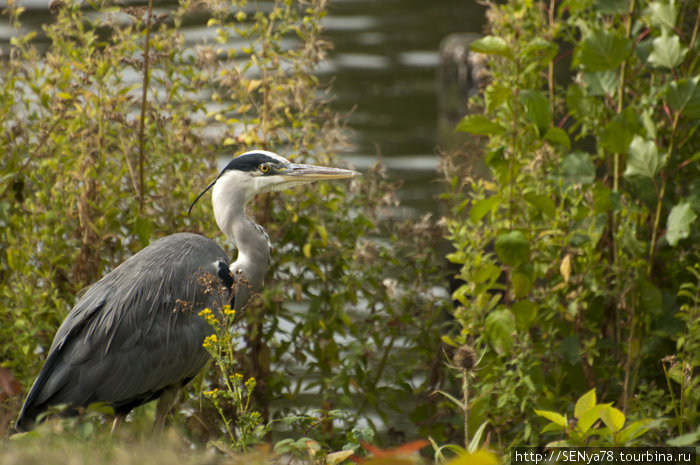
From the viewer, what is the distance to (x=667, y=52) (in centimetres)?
390

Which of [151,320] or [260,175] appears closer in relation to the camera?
[151,320]

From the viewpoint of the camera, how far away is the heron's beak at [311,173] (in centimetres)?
426

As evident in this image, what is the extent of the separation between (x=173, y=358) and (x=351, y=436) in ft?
3.77

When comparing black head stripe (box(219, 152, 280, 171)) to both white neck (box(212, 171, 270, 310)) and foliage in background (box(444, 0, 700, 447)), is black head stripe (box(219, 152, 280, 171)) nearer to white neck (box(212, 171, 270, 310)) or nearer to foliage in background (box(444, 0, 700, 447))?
white neck (box(212, 171, 270, 310))

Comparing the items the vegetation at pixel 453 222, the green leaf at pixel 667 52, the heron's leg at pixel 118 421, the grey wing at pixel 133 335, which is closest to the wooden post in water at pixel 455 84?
the vegetation at pixel 453 222

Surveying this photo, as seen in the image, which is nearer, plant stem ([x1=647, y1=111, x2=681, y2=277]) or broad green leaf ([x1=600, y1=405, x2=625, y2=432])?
broad green leaf ([x1=600, y1=405, x2=625, y2=432])

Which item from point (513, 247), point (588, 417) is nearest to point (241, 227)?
point (513, 247)

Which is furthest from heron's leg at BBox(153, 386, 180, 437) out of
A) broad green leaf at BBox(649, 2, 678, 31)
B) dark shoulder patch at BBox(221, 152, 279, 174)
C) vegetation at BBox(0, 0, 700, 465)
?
broad green leaf at BBox(649, 2, 678, 31)

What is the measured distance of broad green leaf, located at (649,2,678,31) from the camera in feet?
12.8

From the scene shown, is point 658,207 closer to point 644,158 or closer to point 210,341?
point 644,158

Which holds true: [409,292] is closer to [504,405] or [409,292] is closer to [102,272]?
[504,405]

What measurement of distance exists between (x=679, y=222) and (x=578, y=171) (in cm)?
47

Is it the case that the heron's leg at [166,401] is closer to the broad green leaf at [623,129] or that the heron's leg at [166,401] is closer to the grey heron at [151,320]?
the grey heron at [151,320]

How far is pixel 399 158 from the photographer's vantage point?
28.2 feet
